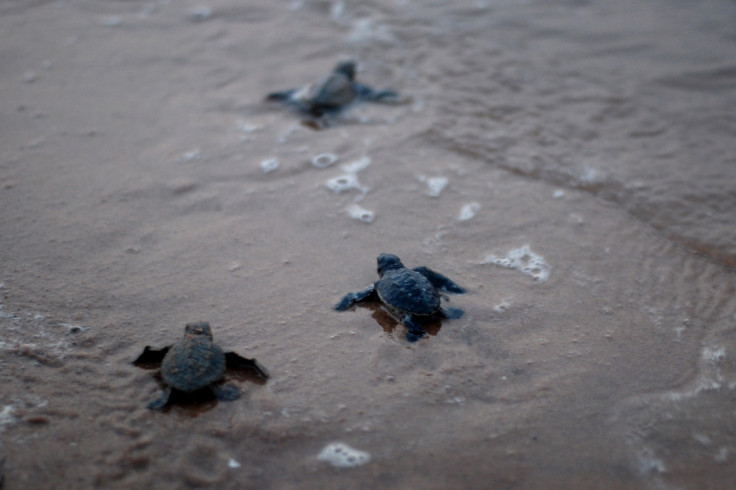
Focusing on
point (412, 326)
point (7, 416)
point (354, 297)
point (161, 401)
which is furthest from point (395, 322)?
point (7, 416)

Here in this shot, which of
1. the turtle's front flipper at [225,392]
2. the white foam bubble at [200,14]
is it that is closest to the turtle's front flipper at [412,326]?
the turtle's front flipper at [225,392]

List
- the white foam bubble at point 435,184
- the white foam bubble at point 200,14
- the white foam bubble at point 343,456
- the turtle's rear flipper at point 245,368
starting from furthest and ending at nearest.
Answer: the white foam bubble at point 200,14 < the white foam bubble at point 435,184 < the turtle's rear flipper at point 245,368 < the white foam bubble at point 343,456

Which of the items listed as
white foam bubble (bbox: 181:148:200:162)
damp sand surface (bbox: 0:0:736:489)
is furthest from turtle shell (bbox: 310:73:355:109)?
white foam bubble (bbox: 181:148:200:162)

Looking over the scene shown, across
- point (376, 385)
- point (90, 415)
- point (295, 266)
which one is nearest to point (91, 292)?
point (90, 415)

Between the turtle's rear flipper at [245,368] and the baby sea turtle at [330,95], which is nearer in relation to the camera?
the turtle's rear flipper at [245,368]

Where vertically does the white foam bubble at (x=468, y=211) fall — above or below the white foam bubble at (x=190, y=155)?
below

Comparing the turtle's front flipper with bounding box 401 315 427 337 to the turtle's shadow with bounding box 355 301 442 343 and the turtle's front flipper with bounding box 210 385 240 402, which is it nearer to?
the turtle's shadow with bounding box 355 301 442 343

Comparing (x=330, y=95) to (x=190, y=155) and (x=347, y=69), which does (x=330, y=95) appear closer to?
(x=347, y=69)

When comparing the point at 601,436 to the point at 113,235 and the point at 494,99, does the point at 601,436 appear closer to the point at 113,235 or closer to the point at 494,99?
the point at 113,235

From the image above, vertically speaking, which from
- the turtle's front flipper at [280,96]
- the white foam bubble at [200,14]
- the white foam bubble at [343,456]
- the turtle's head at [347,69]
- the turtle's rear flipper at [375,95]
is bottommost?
the white foam bubble at [343,456]

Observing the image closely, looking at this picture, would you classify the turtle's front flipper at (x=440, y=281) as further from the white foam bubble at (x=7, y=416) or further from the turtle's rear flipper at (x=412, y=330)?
the white foam bubble at (x=7, y=416)
